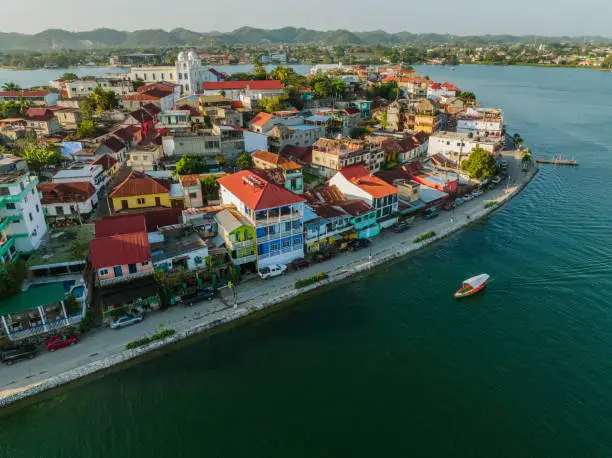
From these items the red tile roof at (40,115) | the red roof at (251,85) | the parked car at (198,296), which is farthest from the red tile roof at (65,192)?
the red roof at (251,85)

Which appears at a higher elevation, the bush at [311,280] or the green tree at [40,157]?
the green tree at [40,157]

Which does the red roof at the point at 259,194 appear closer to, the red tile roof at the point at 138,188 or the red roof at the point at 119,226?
the red roof at the point at 119,226

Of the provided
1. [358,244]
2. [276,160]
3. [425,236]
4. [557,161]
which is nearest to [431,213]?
[425,236]

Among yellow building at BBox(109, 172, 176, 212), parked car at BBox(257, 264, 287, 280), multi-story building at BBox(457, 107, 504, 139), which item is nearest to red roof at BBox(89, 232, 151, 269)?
parked car at BBox(257, 264, 287, 280)

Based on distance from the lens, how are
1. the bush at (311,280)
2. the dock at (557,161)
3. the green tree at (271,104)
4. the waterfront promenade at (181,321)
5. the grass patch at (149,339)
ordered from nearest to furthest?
the waterfront promenade at (181,321) → the grass patch at (149,339) → the bush at (311,280) → the dock at (557,161) → the green tree at (271,104)

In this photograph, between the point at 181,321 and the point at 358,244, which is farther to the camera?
the point at 358,244

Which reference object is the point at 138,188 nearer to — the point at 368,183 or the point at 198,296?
the point at 198,296

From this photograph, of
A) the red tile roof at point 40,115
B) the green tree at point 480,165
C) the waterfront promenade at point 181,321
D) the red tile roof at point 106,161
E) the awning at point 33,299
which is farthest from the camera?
the red tile roof at point 40,115
